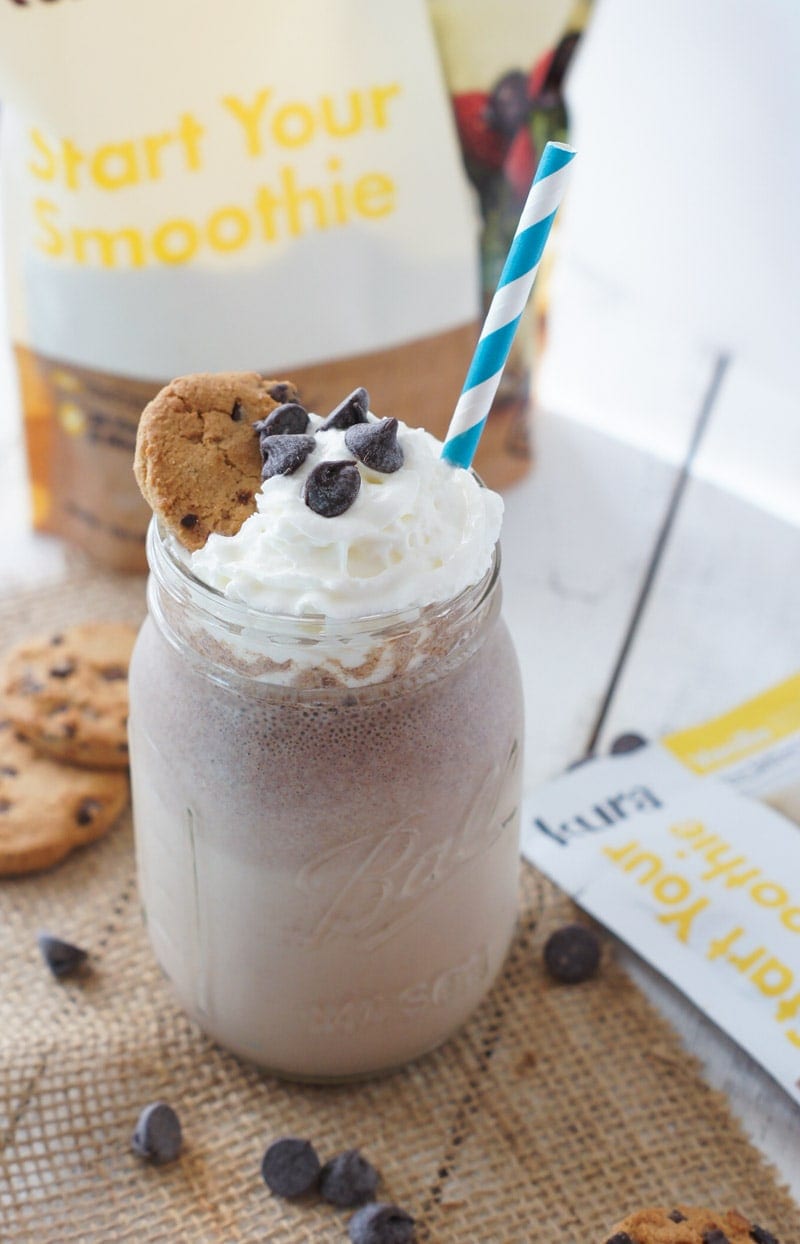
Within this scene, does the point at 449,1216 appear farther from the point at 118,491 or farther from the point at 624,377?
the point at 624,377

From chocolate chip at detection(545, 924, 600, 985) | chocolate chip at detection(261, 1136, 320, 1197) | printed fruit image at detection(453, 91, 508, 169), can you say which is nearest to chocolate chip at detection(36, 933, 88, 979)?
chocolate chip at detection(261, 1136, 320, 1197)

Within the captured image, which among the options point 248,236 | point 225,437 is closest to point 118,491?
point 248,236

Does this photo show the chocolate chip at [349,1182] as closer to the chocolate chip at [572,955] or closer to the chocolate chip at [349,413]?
the chocolate chip at [572,955]

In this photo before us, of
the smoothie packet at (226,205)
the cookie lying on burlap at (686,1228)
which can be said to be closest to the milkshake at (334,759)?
the cookie lying on burlap at (686,1228)

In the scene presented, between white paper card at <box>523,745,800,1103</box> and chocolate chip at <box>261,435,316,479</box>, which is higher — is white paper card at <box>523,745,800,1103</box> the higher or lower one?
the lower one

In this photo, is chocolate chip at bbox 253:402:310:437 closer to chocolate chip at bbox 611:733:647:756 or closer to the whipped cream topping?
the whipped cream topping

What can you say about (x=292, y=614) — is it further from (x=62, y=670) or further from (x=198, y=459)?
(x=62, y=670)

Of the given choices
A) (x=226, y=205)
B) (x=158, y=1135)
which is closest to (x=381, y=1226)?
(x=158, y=1135)
